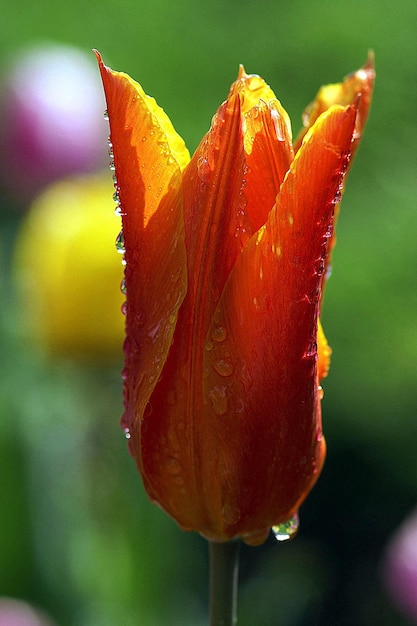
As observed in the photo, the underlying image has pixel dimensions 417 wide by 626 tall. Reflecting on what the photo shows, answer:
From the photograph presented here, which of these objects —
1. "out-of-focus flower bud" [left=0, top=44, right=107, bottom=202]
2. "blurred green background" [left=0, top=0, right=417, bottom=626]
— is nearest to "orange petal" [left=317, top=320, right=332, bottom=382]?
"blurred green background" [left=0, top=0, right=417, bottom=626]

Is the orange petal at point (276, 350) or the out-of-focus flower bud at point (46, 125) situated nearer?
the orange petal at point (276, 350)

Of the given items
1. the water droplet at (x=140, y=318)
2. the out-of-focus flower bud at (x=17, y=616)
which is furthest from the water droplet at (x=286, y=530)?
the out-of-focus flower bud at (x=17, y=616)

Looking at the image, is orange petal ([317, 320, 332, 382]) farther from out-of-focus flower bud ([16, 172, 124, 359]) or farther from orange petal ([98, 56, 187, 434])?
out-of-focus flower bud ([16, 172, 124, 359])

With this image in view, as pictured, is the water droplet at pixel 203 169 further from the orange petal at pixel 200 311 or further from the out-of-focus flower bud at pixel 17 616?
the out-of-focus flower bud at pixel 17 616

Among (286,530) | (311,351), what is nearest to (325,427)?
(286,530)

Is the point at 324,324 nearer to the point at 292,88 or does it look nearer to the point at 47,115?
the point at 47,115

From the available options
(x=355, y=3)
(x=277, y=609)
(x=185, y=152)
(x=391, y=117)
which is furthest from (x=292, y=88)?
(x=185, y=152)
